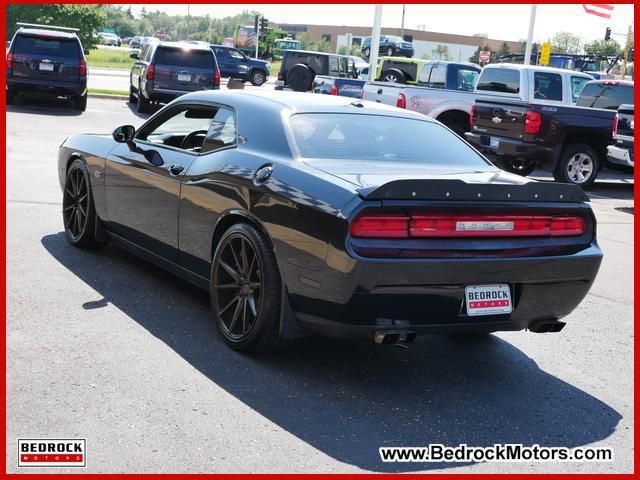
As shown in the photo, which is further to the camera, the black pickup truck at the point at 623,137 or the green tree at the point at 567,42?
the green tree at the point at 567,42

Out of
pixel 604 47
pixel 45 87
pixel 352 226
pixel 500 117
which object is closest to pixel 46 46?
pixel 45 87

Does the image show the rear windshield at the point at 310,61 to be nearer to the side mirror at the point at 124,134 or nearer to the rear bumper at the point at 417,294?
the side mirror at the point at 124,134

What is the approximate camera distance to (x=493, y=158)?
1850 cm

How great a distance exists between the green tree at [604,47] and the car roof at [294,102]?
6876 centimetres

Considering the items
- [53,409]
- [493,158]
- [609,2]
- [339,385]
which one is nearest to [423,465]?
[339,385]

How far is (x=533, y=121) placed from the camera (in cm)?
1483

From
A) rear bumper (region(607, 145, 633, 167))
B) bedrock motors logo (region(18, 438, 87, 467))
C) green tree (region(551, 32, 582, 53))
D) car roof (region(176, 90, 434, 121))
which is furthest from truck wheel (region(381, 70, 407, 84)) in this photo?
green tree (region(551, 32, 582, 53))

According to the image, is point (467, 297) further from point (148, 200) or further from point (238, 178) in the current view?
point (148, 200)

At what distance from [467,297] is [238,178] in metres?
1.58

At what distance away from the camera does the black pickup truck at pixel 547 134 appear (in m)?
14.9

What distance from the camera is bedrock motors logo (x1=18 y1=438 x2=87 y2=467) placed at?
3.69 m

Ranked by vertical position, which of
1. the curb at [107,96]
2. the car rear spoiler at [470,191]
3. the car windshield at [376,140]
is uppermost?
the car windshield at [376,140]

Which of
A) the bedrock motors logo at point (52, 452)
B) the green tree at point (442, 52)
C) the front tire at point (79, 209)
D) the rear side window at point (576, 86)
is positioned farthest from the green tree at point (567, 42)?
the bedrock motors logo at point (52, 452)

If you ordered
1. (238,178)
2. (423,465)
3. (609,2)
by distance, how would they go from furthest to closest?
(609,2) < (238,178) < (423,465)
